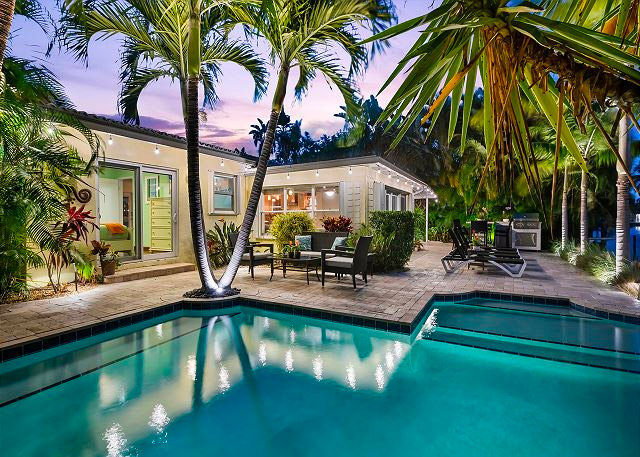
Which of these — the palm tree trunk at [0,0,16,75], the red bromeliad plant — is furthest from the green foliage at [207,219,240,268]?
the palm tree trunk at [0,0,16,75]

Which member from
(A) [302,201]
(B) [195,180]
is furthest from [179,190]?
(B) [195,180]

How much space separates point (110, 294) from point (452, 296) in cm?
674

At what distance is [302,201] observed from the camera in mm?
12414

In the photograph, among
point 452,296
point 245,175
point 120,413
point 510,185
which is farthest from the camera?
point 245,175

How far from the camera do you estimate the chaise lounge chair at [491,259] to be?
27.8ft

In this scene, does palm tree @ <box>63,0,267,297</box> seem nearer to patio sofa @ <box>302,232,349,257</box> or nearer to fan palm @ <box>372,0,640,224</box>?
patio sofa @ <box>302,232,349,257</box>

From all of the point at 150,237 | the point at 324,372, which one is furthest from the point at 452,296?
the point at 150,237

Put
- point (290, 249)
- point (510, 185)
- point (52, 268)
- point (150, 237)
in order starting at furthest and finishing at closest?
point (150, 237) < point (290, 249) < point (52, 268) < point (510, 185)

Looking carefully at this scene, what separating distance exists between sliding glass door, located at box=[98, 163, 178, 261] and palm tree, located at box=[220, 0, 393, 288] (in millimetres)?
4309

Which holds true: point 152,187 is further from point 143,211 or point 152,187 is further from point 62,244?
point 62,244

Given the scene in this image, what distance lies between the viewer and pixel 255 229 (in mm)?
12750

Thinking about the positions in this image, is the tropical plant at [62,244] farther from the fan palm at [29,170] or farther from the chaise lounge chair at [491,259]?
the chaise lounge chair at [491,259]

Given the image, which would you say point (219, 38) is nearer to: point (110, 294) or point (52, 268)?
point (110, 294)

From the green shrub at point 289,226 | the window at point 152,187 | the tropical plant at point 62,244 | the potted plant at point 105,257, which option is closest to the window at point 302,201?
the green shrub at point 289,226
